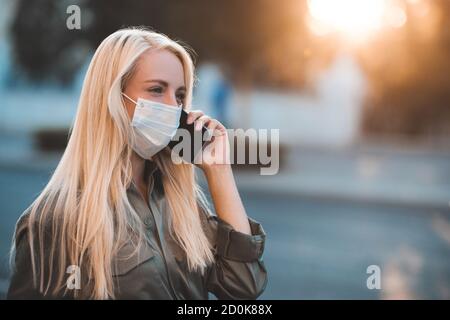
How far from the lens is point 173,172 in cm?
220

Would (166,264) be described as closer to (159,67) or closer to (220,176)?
(220,176)

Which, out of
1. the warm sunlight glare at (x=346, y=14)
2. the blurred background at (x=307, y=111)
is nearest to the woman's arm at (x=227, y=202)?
the blurred background at (x=307, y=111)

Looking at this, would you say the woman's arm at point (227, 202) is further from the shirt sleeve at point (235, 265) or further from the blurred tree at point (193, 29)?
the blurred tree at point (193, 29)

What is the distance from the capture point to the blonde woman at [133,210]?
6.17ft

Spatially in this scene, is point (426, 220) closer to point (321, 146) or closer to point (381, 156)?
point (381, 156)

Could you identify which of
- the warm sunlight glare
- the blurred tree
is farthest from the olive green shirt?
the blurred tree

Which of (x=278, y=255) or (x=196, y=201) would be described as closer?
(x=196, y=201)

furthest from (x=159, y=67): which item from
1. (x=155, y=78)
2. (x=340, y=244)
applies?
(x=340, y=244)

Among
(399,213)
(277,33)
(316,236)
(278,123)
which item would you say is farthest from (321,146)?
(316,236)

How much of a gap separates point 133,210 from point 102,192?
0.12m

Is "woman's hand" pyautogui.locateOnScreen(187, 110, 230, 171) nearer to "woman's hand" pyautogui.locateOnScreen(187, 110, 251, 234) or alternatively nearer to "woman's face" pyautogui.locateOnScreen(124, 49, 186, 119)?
"woman's hand" pyautogui.locateOnScreen(187, 110, 251, 234)

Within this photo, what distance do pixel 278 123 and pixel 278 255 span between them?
16.5 meters

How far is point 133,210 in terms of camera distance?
1996mm
